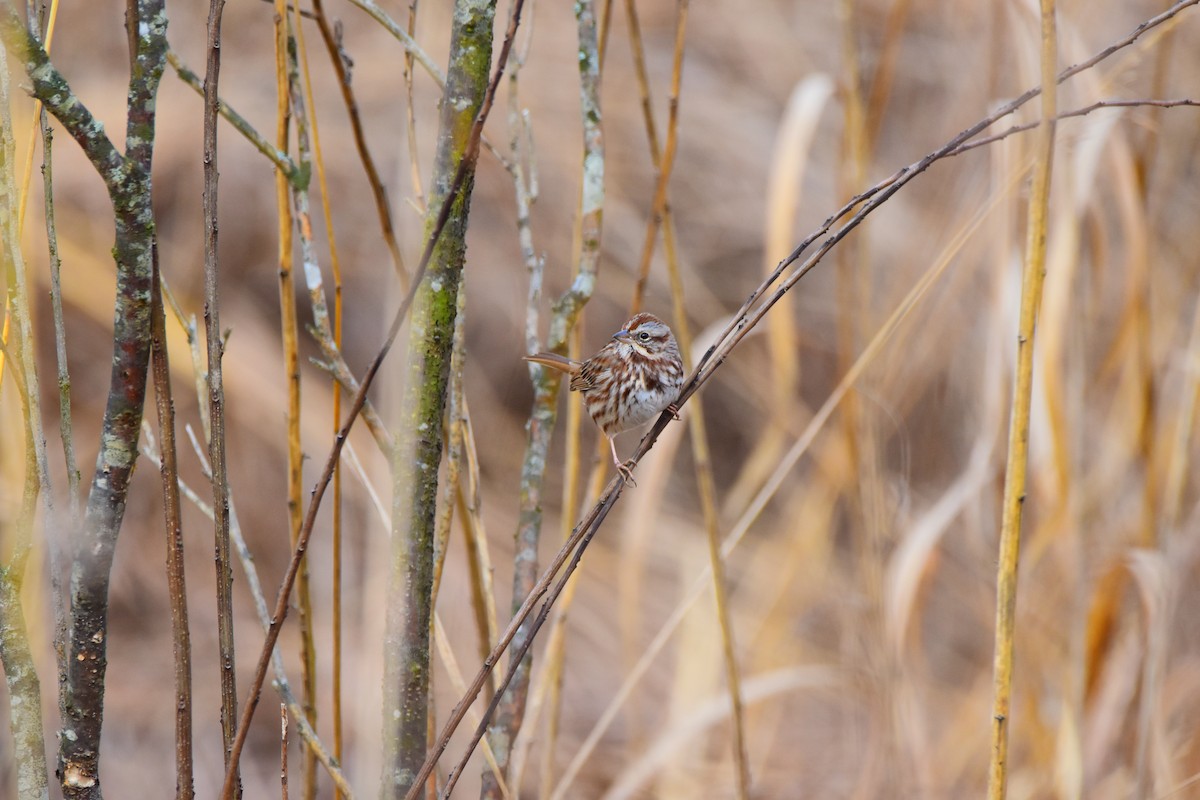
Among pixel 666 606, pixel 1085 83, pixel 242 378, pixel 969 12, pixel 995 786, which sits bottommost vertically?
pixel 666 606

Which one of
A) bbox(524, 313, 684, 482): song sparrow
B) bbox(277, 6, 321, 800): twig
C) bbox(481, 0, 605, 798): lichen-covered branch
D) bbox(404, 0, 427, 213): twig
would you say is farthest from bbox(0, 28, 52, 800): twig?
bbox(524, 313, 684, 482): song sparrow

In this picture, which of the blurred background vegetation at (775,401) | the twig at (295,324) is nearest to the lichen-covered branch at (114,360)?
the twig at (295,324)

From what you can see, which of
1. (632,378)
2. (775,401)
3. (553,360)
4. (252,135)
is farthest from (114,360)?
(775,401)

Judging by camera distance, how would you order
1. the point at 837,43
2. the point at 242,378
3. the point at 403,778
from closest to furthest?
the point at 403,778, the point at 242,378, the point at 837,43

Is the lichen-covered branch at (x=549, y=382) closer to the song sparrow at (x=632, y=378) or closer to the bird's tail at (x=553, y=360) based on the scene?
the bird's tail at (x=553, y=360)

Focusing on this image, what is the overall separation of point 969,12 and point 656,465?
2286mm

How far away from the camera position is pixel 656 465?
2.46 metres

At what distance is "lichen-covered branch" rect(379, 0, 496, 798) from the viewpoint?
109 centimetres

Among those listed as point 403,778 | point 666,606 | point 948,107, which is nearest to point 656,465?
point 403,778

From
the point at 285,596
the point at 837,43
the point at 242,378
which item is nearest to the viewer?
the point at 285,596

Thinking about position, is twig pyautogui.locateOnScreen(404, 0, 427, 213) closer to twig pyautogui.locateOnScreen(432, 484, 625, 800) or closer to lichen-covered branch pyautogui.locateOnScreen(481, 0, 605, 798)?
lichen-covered branch pyautogui.locateOnScreen(481, 0, 605, 798)

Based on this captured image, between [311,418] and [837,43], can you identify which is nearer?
[311,418]

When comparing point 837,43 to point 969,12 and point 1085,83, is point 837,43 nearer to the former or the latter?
point 969,12

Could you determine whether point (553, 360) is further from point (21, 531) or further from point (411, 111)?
point (21, 531)
